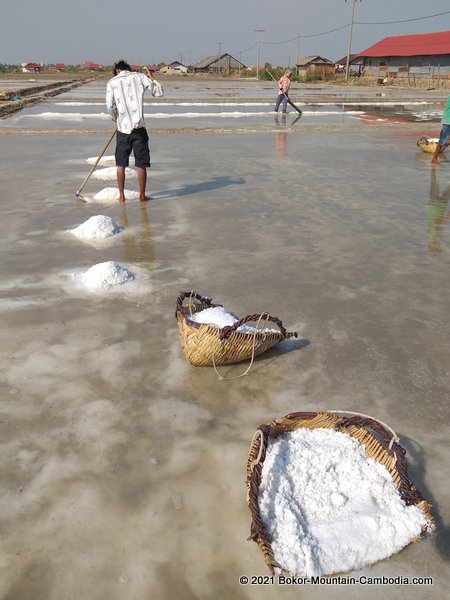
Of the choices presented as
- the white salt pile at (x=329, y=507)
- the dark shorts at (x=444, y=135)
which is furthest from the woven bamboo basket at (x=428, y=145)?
the white salt pile at (x=329, y=507)

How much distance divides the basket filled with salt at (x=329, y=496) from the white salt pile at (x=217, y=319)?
765mm

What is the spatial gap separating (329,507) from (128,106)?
15.5ft

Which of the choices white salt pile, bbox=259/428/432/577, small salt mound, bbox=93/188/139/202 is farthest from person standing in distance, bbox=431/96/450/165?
white salt pile, bbox=259/428/432/577

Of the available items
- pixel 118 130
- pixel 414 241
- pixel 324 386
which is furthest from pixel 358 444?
pixel 118 130

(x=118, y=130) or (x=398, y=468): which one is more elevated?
(x=118, y=130)

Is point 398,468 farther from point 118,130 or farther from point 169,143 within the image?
point 169,143

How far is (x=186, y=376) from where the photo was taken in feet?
8.39

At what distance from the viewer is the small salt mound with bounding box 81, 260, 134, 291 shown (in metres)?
3.52

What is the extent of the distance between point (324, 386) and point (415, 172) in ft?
20.1

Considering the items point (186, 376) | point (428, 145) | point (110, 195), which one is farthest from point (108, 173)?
point (428, 145)

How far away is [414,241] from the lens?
461cm

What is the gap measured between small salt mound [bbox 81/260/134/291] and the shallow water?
0.10 metres

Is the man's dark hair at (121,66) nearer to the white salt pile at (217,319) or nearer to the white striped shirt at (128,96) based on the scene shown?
the white striped shirt at (128,96)

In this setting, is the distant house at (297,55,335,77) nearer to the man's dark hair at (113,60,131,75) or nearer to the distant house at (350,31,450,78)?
the distant house at (350,31,450,78)
